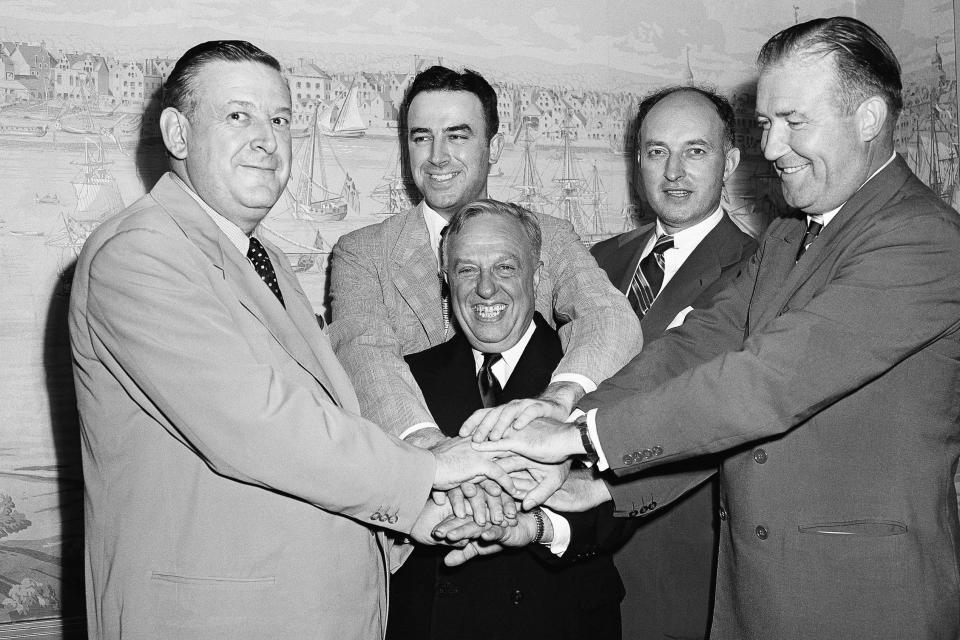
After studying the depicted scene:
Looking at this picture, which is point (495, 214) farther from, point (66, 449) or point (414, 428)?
point (66, 449)

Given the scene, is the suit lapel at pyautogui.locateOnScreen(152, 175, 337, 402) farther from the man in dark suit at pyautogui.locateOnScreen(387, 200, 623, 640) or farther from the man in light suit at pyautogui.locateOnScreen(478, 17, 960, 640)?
the man in light suit at pyautogui.locateOnScreen(478, 17, 960, 640)

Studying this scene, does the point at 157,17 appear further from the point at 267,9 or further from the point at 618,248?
the point at 618,248

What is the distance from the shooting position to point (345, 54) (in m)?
3.97

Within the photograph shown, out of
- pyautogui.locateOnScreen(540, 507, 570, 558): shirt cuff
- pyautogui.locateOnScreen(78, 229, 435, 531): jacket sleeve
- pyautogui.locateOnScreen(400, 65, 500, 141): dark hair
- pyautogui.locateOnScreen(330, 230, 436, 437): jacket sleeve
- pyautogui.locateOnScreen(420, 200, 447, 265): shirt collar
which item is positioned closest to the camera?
pyautogui.locateOnScreen(78, 229, 435, 531): jacket sleeve

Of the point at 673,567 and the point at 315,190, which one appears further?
the point at 315,190

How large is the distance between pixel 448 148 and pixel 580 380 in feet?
3.66

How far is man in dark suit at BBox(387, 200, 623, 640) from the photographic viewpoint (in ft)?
7.39

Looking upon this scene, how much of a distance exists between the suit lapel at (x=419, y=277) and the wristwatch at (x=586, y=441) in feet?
2.41

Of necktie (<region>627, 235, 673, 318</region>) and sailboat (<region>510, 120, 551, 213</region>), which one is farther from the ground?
sailboat (<region>510, 120, 551, 213</region>)

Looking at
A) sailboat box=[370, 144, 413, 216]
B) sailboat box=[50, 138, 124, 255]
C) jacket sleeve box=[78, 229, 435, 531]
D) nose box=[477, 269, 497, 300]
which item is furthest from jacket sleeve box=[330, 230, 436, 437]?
sailboat box=[50, 138, 124, 255]

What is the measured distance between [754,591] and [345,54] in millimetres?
2909

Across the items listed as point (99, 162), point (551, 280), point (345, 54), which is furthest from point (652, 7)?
point (99, 162)

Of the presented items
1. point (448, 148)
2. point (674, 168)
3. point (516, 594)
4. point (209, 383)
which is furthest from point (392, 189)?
point (209, 383)

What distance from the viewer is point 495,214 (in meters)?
2.71
